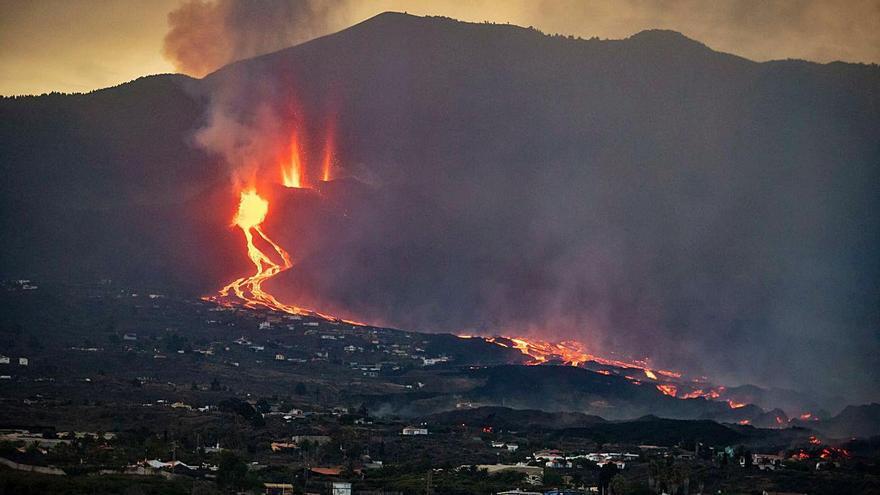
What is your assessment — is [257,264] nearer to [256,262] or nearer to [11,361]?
[256,262]

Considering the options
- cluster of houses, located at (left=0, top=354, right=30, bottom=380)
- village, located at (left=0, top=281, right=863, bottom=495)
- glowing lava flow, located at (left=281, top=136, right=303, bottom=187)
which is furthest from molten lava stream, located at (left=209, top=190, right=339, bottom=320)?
cluster of houses, located at (left=0, top=354, right=30, bottom=380)

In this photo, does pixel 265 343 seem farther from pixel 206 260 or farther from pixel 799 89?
pixel 799 89

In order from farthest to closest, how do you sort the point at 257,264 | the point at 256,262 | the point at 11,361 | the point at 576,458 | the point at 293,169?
the point at 293,169 < the point at 256,262 < the point at 257,264 < the point at 11,361 < the point at 576,458

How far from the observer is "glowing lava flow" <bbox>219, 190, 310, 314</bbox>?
134 m

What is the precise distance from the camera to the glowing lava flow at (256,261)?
440ft

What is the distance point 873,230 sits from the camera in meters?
147

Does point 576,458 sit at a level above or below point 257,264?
below

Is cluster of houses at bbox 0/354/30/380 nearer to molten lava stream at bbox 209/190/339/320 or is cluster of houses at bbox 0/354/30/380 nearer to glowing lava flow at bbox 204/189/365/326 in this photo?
glowing lava flow at bbox 204/189/365/326

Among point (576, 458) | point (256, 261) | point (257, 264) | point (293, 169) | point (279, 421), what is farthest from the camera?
point (293, 169)

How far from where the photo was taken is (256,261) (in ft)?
467

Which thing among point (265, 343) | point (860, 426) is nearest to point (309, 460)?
point (860, 426)

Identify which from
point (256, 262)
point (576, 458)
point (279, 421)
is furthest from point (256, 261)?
point (576, 458)

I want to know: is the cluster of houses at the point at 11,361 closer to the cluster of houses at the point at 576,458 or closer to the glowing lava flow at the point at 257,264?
the glowing lava flow at the point at 257,264

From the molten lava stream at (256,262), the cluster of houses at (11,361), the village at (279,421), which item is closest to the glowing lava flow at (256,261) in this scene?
the molten lava stream at (256,262)
